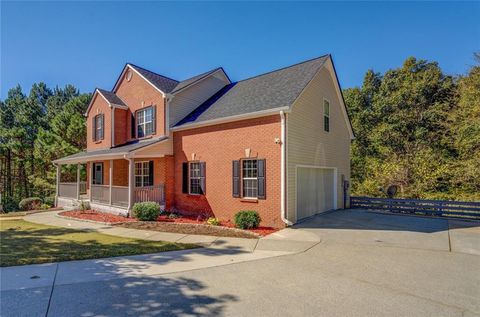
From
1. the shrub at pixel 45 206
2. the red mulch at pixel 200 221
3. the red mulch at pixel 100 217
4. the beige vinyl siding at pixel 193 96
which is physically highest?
the beige vinyl siding at pixel 193 96

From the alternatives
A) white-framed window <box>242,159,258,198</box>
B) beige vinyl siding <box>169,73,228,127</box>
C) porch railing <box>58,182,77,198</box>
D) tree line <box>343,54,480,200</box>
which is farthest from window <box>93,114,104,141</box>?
tree line <box>343,54,480,200</box>

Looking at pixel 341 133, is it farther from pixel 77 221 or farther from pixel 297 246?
pixel 77 221

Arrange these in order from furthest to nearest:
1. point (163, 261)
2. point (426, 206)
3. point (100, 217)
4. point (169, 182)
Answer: point (169, 182), point (426, 206), point (100, 217), point (163, 261)

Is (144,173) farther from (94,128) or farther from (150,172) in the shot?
(94,128)

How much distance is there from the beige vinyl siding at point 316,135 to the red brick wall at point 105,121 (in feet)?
40.8

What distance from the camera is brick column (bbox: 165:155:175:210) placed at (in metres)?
14.2

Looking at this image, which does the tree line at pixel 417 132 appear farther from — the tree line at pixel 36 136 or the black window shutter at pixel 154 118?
the tree line at pixel 36 136

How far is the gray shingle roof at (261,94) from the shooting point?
11.2m

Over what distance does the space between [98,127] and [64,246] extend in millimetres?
12793

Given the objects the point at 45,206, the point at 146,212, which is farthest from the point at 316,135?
the point at 45,206

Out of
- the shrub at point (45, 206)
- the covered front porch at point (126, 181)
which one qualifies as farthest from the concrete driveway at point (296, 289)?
the shrub at point (45, 206)

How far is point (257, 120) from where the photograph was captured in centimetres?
1089

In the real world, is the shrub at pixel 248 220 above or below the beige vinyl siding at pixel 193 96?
below

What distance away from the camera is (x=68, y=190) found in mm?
18312
